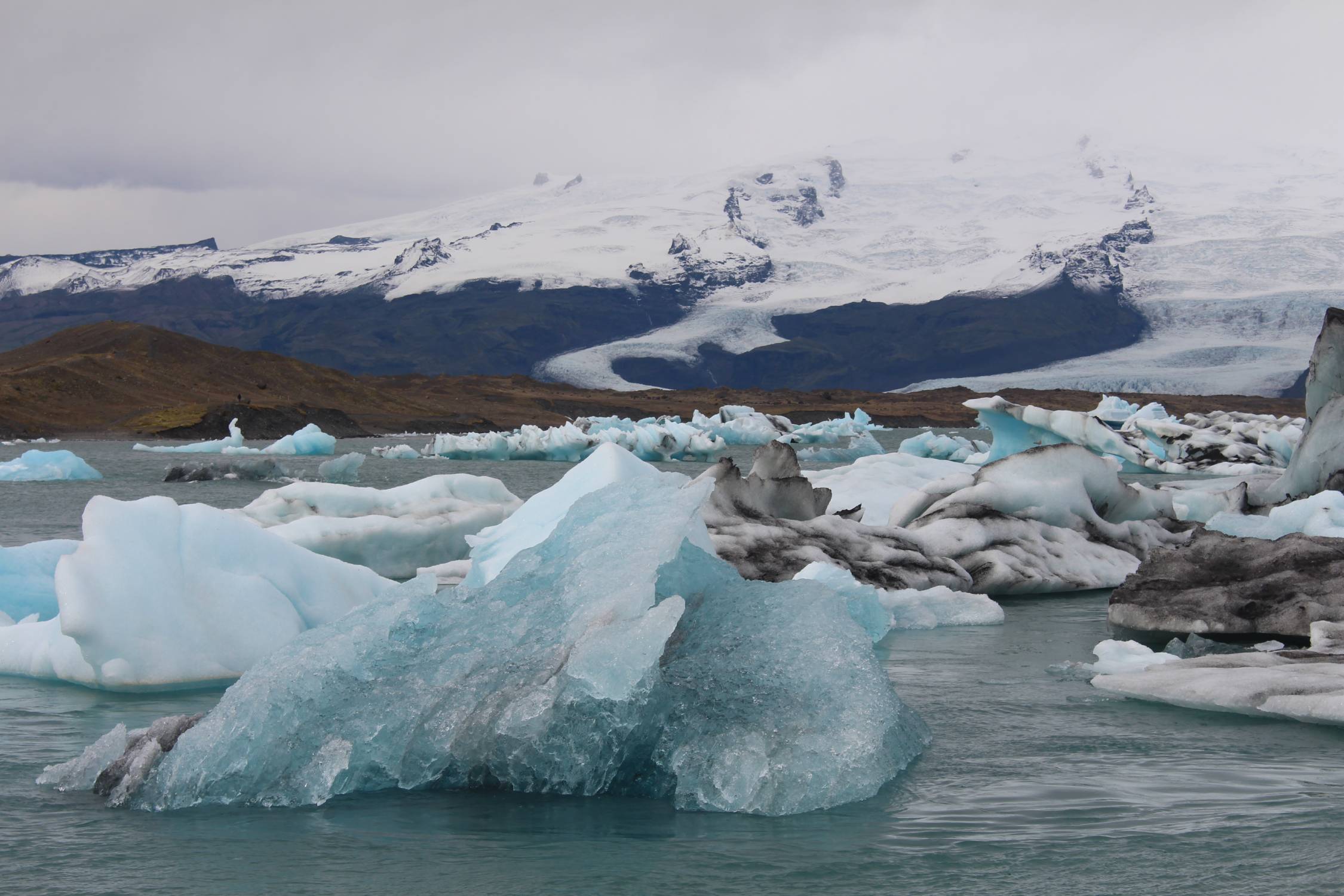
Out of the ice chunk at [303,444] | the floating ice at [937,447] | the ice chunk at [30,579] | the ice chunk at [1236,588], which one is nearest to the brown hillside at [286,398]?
the ice chunk at [303,444]

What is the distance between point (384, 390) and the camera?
77.1m

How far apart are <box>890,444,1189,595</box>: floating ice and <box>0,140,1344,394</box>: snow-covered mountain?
78993mm

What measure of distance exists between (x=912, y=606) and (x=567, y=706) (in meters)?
5.42

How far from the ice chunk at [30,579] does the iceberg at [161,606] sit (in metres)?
1.05

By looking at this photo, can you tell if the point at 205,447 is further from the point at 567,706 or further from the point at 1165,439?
the point at 567,706

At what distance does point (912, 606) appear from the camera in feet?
32.0

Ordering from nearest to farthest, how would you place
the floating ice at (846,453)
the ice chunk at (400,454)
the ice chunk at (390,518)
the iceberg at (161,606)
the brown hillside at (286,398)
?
the iceberg at (161,606), the ice chunk at (390,518), the floating ice at (846,453), the ice chunk at (400,454), the brown hillside at (286,398)

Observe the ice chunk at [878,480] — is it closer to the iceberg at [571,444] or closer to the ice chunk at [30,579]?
the ice chunk at [30,579]

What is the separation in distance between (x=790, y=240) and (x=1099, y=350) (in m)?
49.3

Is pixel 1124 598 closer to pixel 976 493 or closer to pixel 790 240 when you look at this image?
pixel 976 493

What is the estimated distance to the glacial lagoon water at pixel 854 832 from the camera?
3.96m

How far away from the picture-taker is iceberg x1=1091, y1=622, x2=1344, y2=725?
19.9 ft

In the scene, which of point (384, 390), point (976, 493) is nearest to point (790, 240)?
point (384, 390)

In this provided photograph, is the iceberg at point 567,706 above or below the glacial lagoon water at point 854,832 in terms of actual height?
above
